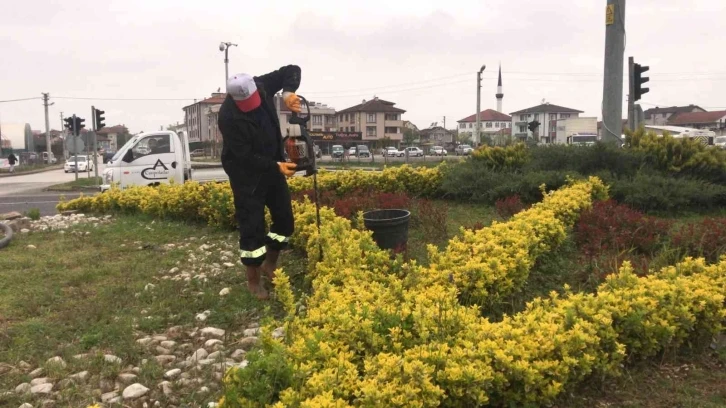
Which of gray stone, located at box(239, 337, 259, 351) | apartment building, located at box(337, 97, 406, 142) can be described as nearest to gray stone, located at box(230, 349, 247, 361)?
gray stone, located at box(239, 337, 259, 351)

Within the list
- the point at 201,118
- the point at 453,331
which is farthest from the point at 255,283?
the point at 201,118

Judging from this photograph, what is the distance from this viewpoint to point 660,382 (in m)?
2.83

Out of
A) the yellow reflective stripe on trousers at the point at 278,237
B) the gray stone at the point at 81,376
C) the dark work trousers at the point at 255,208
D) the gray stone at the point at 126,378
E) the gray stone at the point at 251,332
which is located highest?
the dark work trousers at the point at 255,208

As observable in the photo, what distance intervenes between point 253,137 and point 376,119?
7310cm

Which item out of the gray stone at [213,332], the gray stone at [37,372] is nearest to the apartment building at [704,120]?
the gray stone at [213,332]

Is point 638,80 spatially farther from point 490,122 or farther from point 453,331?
point 490,122

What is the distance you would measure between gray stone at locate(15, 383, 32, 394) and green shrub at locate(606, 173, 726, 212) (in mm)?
6882

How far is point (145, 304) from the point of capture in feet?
13.8

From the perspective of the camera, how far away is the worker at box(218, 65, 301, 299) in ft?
13.4

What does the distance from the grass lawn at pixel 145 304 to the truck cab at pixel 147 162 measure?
16.5 ft

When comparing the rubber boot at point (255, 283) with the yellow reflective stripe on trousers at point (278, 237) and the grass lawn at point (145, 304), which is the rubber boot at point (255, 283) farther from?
the yellow reflective stripe on trousers at point (278, 237)

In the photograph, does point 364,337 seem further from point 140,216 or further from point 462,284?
point 140,216

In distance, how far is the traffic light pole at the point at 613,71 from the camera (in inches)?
368

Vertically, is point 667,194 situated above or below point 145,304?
above
